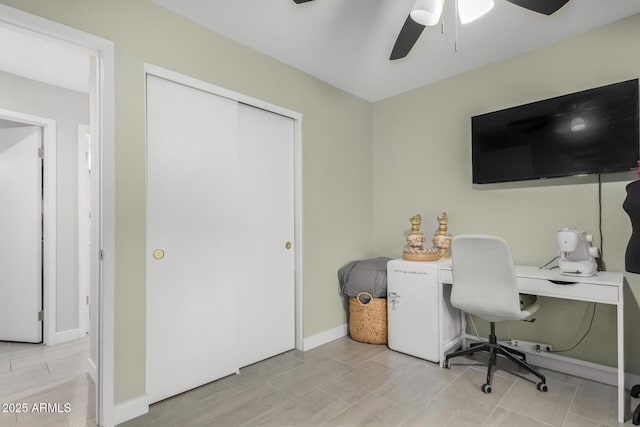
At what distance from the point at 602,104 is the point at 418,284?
1.83 metres

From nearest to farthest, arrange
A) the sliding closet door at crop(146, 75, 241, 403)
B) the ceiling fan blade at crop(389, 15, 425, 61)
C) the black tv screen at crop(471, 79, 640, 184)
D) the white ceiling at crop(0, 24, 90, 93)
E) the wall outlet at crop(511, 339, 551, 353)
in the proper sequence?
the ceiling fan blade at crop(389, 15, 425, 61), the sliding closet door at crop(146, 75, 241, 403), the black tv screen at crop(471, 79, 640, 184), the white ceiling at crop(0, 24, 90, 93), the wall outlet at crop(511, 339, 551, 353)

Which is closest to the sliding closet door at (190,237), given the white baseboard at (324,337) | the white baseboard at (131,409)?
the white baseboard at (131,409)

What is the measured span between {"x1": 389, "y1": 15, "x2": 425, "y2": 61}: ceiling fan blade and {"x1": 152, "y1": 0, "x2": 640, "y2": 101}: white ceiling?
0.89 feet

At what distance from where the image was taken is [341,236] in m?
3.33

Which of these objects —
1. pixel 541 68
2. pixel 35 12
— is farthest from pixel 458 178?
pixel 35 12

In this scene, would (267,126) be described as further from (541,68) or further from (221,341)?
(541,68)

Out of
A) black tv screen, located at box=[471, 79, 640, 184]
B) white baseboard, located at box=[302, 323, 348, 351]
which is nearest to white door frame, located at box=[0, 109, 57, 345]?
white baseboard, located at box=[302, 323, 348, 351]

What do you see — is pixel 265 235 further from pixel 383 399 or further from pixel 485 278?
pixel 485 278

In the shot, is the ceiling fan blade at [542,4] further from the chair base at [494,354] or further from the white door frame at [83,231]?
the white door frame at [83,231]

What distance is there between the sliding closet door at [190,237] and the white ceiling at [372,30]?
21.1 inches

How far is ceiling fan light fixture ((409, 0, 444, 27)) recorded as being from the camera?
1.51m

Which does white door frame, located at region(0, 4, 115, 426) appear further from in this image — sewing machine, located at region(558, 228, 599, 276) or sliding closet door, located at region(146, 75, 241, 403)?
sewing machine, located at region(558, 228, 599, 276)

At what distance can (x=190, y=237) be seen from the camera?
2.20 m

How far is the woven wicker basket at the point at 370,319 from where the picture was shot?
3.01 m
